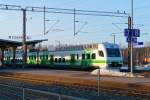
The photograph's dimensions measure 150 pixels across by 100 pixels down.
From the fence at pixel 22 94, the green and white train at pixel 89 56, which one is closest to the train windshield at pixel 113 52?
the green and white train at pixel 89 56

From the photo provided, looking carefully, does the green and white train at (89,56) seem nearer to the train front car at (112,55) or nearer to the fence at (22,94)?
the train front car at (112,55)

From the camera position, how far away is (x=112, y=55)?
170 ft

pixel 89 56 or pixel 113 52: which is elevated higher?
pixel 113 52

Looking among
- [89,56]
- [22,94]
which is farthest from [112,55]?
[22,94]

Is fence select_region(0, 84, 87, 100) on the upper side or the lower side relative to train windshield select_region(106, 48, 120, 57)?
lower

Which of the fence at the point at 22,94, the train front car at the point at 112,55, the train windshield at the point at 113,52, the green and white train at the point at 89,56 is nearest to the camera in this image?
the fence at the point at 22,94

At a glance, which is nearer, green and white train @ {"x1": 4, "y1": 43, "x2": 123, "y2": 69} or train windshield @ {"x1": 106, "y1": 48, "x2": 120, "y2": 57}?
green and white train @ {"x1": 4, "y1": 43, "x2": 123, "y2": 69}

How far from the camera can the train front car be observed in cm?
5109

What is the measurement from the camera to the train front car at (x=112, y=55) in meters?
51.1

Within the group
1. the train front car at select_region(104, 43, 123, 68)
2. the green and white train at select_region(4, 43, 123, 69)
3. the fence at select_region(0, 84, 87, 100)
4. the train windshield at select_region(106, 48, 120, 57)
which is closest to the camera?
the fence at select_region(0, 84, 87, 100)

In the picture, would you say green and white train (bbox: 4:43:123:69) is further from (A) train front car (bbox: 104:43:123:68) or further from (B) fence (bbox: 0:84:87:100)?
(B) fence (bbox: 0:84:87:100)

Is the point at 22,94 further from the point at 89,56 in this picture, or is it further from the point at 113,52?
the point at 113,52

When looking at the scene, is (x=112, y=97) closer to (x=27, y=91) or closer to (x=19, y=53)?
(x=27, y=91)

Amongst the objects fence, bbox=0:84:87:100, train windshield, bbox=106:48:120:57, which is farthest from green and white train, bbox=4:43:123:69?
fence, bbox=0:84:87:100
